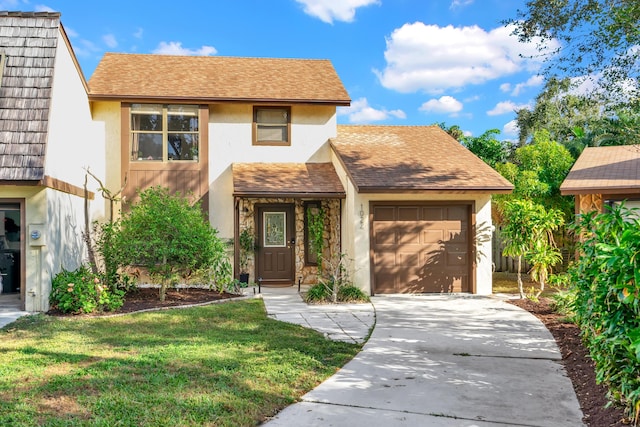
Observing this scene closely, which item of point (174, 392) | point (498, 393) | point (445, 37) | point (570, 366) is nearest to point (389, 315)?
point (570, 366)

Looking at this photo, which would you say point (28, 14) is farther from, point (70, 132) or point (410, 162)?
point (410, 162)

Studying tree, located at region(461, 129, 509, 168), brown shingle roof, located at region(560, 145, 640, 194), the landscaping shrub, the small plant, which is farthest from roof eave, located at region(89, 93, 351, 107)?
the landscaping shrub

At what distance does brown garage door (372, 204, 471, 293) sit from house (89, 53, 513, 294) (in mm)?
24

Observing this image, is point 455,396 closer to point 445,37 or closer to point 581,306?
point 581,306

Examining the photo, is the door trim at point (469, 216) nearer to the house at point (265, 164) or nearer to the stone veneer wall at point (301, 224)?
the house at point (265, 164)

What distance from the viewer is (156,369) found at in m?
5.45

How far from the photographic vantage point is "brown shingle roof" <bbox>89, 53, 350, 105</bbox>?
43.9 ft

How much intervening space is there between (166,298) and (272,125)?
225 inches

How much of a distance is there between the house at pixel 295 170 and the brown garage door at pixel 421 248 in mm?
24

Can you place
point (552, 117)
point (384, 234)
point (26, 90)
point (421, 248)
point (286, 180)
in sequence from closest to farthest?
point (26, 90)
point (384, 234)
point (421, 248)
point (286, 180)
point (552, 117)

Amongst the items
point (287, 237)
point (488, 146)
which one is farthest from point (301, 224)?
point (488, 146)

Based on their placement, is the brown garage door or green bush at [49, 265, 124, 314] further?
the brown garage door

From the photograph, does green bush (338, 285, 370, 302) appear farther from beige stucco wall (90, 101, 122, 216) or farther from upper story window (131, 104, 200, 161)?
beige stucco wall (90, 101, 122, 216)

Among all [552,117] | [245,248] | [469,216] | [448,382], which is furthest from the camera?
[552,117]
